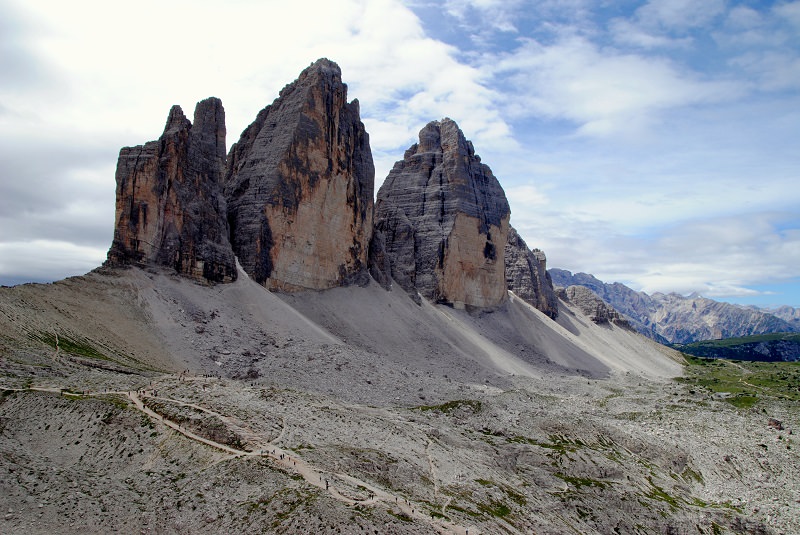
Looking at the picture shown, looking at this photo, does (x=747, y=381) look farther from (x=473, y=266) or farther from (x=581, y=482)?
(x=581, y=482)

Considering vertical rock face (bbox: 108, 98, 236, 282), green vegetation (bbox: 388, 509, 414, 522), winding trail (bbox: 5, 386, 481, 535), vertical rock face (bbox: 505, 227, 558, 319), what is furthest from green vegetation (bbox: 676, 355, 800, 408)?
green vegetation (bbox: 388, 509, 414, 522)

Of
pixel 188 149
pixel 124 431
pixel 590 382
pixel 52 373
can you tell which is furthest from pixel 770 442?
pixel 188 149

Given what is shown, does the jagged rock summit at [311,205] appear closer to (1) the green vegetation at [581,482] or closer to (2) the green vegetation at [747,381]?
(2) the green vegetation at [747,381]

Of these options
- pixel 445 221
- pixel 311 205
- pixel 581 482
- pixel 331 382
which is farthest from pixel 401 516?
pixel 445 221

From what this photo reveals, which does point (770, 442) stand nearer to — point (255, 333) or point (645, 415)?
point (645, 415)

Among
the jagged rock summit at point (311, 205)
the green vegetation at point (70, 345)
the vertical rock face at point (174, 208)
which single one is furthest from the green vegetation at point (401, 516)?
the jagged rock summit at point (311, 205)

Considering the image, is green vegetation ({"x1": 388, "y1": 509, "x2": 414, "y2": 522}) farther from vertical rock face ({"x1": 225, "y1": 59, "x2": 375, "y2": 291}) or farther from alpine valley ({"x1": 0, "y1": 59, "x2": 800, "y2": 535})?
vertical rock face ({"x1": 225, "y1": 59, "x2": 375, "y2": 291})
